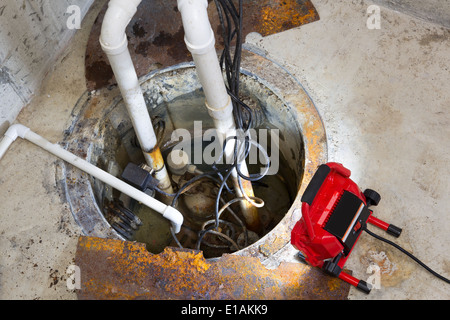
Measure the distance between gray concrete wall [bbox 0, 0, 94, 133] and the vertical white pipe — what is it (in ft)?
2.66

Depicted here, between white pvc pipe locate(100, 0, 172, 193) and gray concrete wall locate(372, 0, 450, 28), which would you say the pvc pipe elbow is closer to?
white pvc pipe locate(100, 0, 172, 193)

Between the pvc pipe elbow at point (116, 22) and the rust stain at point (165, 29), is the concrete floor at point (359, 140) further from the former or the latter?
the pvc pipe elbow at point (116, 22)

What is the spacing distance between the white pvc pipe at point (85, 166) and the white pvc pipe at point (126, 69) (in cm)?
26

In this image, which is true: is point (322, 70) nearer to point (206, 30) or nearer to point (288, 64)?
point (288, 64)

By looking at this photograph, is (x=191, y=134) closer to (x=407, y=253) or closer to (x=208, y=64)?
(x=208, y=64)

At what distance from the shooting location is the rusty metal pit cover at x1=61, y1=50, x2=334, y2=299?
1723 millimetres

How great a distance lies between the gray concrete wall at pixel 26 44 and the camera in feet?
6.37

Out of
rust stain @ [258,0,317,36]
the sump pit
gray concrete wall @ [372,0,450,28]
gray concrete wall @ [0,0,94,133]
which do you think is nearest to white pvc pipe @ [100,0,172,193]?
the sump pit

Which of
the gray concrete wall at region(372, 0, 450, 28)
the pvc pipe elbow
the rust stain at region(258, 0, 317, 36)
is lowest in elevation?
the gray concrete wall at region(372, 0, 450, 28)

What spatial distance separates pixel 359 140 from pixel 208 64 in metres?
0.73

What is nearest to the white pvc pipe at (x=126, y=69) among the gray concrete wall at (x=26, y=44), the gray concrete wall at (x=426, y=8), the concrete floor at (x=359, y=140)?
the concrete floor at (x=359, y=140)

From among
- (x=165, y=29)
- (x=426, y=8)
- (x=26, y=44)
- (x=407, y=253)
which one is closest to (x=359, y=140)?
(x=407, y=253)
